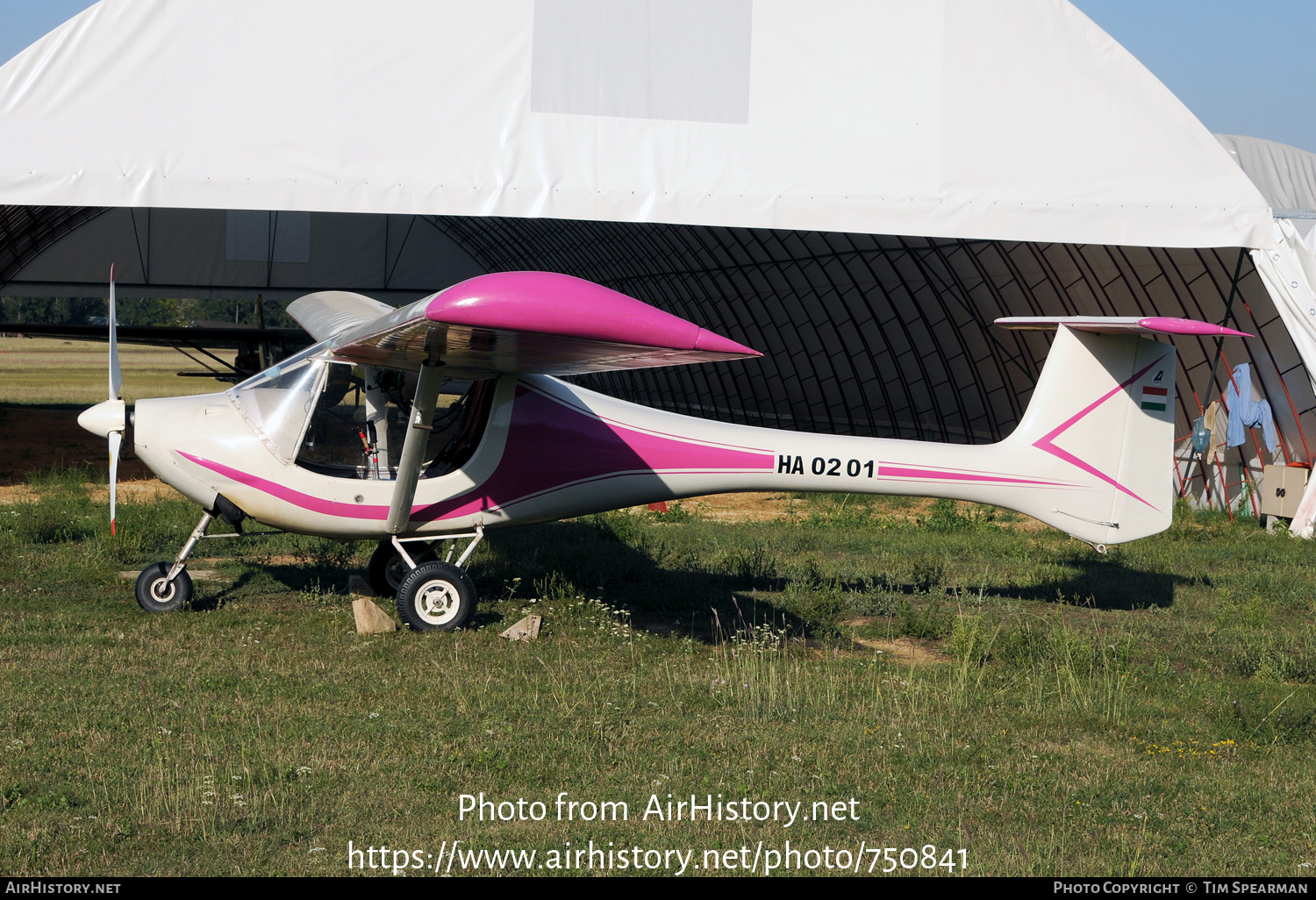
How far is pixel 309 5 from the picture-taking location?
12.8 meters

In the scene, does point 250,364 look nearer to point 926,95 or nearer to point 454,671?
point 926,95

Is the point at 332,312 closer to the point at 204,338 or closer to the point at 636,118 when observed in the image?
the point at 636,118

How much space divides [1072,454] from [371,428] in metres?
5.96

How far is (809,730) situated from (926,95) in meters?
9.98

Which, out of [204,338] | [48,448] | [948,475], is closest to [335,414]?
[948,475]

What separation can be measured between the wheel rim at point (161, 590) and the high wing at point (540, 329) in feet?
8.60

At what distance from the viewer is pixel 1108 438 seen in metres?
9.11

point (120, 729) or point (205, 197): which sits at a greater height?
point (205, 197)

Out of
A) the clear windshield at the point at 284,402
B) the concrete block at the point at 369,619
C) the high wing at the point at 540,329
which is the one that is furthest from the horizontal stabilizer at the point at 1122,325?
the clear windshield at the point at 284,402

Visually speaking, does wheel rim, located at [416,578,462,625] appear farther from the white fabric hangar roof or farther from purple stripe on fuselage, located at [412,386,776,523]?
the white fabric hangar roof

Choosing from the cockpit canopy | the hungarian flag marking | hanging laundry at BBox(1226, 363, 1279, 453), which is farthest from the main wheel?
hanging laundry at BBox(1226, 363, 1279, 453)

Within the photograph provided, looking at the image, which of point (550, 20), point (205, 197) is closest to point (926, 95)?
point (550, 20)

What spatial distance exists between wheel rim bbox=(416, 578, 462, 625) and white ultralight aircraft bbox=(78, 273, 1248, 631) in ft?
0.04

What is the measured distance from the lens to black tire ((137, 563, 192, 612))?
8594 millimetres
